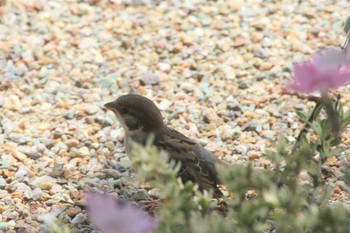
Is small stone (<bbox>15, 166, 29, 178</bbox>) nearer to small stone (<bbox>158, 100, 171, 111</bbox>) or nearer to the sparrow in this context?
the sparrow

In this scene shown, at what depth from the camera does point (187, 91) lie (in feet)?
15.2

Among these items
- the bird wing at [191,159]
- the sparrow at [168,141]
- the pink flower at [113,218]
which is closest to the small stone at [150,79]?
Result: the sparrow at [168,141]

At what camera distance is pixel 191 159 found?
137 inches

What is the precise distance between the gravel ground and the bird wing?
26cm

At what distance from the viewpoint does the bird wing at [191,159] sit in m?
3.45

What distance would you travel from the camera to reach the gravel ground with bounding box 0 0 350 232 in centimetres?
379

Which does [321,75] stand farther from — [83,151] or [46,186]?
[83,151]

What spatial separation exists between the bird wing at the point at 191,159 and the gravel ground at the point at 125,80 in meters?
0.26

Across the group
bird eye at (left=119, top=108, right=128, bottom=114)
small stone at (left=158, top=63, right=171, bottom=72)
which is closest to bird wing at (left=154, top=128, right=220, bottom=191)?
bird eye at (left=119, top=108, right=128, bottom=114)

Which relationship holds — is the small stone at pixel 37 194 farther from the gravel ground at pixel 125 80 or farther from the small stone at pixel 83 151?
the small stone at pixel 83 151

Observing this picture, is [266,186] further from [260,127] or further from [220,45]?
[220,45]

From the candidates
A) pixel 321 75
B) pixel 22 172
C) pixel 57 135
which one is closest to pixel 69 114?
pixel 57 135

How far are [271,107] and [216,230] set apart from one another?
8.83 feet

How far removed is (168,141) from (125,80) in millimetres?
1227
